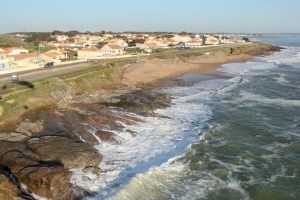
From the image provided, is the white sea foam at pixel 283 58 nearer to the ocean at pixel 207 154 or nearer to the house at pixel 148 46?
the house at pixel 148 46

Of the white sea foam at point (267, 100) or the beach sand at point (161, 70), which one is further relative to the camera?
the beach sand at point (161, 70)

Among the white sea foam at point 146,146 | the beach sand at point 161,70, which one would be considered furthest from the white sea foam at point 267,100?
the beach sand at point 161,70

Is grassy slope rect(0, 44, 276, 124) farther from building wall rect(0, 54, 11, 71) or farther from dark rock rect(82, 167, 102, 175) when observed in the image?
building wall rect(0, 54, 11, 71)

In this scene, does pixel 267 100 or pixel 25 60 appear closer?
pixel 267 100

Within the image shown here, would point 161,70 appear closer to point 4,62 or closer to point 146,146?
point 4,62

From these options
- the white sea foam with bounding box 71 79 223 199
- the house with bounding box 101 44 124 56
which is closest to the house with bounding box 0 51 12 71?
the white sea foam with bounding box 71 79 223 199

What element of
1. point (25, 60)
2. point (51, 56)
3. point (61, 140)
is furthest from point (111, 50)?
point (61, 140)
